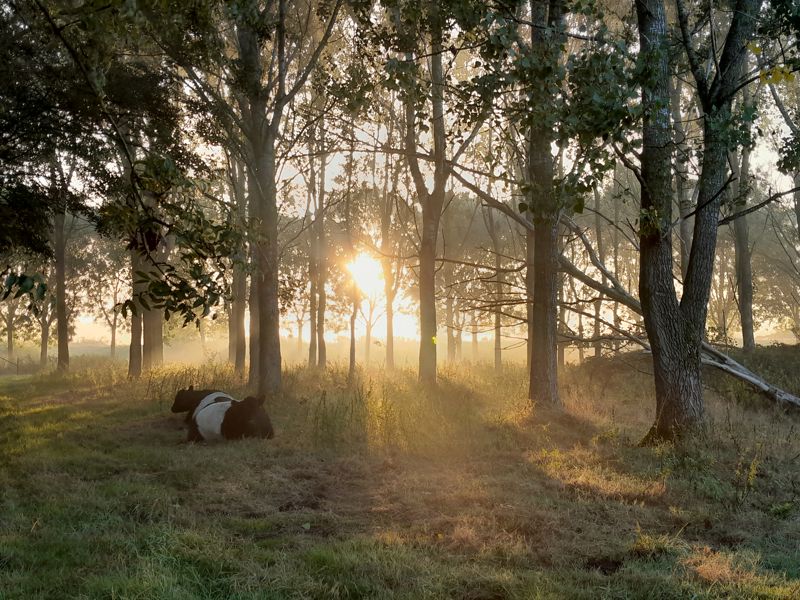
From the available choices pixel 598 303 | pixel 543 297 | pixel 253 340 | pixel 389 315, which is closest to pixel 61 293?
pixel 253 340

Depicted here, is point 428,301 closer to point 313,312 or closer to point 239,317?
point 239,317

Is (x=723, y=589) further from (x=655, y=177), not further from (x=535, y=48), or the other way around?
(x=655, y=177)

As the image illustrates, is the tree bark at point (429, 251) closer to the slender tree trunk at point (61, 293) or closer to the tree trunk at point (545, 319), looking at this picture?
the tree trunk at point (545, 319)

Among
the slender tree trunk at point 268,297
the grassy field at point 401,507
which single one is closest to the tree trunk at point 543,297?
the grassy field at point 401,507

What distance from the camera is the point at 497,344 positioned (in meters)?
24.2

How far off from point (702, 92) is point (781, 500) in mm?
6050

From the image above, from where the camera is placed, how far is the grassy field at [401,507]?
4.43 metres

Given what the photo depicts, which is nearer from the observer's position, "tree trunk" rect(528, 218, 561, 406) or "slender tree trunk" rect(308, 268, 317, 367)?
"tree trunk" rect(528, 218, 561, 406)

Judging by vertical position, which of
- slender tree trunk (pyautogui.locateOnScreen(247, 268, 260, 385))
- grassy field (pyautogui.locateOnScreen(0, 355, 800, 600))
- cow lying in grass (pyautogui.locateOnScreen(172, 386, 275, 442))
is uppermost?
slender tree trunk (pyautogui.locateOnScreen(247, 268, 260, 385))

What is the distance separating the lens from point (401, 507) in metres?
6.56

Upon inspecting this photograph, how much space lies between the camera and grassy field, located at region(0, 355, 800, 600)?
174 inches

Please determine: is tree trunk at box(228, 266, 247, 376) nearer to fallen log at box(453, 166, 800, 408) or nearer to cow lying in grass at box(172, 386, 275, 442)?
cow lying in grass at box(172, 386, 275, 442)

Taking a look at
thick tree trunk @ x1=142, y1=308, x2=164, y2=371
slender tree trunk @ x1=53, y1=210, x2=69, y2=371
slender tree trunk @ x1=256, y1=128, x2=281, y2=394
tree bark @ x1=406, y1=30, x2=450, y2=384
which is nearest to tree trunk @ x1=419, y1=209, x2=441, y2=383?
tree bark @ x1=406, y1=30, x2=450, y2=384

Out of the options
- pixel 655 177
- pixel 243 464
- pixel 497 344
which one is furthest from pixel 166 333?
pixel 655 177
